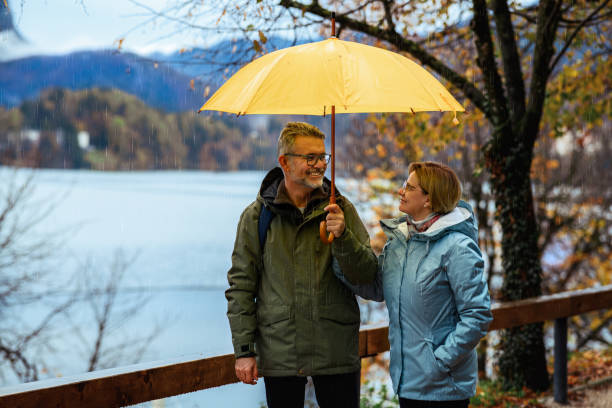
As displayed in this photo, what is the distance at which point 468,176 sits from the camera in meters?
12.5

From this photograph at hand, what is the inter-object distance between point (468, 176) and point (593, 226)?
3.08m

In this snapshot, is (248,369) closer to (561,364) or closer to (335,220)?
(335,220)

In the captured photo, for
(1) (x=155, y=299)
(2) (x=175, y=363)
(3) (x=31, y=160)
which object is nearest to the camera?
(2) (x=175, y=363)

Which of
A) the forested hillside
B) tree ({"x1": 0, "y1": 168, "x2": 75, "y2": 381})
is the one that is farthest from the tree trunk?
the forested hillside

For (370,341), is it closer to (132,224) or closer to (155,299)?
(155,299)

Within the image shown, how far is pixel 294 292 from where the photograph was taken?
8.30 feet

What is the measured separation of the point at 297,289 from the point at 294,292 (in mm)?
18

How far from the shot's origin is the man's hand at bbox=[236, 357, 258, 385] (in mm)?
2508

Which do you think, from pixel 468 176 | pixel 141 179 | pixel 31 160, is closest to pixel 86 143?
pixel 31 160

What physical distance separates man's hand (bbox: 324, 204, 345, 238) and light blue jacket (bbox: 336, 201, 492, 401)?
254 mm

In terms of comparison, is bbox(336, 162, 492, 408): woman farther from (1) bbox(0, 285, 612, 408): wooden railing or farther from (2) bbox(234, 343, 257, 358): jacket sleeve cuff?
(1) bbox(0, 285, 612, 408): wooden railing

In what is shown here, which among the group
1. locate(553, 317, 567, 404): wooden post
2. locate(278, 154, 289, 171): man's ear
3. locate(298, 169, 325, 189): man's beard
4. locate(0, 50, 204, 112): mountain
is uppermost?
locate(0, 50, 204, 112): mountain

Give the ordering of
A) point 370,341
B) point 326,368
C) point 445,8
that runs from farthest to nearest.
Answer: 1. point 445,8
2. point 370,341
3. point 326,368

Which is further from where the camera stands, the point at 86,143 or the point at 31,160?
the point at 86,143
